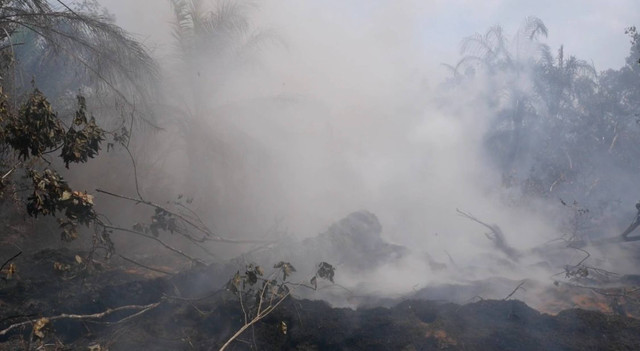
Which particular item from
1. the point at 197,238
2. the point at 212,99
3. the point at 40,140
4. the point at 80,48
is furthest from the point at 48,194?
the point at 212,99

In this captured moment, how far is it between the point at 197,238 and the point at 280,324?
6207mm

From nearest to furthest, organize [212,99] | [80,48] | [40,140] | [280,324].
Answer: [40,140] → [280,324] → [80,48] → [212,99]

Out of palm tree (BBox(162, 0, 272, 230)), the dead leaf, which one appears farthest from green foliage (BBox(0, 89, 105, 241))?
palm tree (BBox(162, 0, 272, 230))

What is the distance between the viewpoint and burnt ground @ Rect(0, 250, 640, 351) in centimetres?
516

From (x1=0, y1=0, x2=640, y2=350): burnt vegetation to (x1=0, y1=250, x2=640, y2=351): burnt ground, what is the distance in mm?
26

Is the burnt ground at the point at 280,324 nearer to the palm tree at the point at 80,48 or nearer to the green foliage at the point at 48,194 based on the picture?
the green foliage at the point at 48,194

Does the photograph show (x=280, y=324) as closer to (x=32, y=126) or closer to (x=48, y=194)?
(x=48, y=194)

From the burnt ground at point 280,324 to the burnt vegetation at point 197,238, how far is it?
0.03m

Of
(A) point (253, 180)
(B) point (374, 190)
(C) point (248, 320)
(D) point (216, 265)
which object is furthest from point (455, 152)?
(C) point (248, 320)

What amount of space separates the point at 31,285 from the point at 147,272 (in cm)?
262

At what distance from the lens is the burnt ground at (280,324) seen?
5.16 metres

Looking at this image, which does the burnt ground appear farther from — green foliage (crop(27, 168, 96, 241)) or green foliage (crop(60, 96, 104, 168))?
green foliage (crop(60, 96, 104, 168))

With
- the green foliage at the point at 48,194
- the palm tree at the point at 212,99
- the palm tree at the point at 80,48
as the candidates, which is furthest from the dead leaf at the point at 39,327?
the palm tree at the point at 212,99

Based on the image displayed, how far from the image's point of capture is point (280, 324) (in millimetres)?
5453
